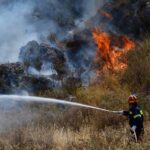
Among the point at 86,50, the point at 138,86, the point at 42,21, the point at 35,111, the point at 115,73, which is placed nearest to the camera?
the point at 35,111

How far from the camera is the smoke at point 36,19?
2339 cm

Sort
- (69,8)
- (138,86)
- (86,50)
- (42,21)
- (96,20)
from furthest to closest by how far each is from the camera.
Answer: (69,8) → (42,21) → (96,20) → (86,50) → (138,86)

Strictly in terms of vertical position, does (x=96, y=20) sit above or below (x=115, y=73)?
above

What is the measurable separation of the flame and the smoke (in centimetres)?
218

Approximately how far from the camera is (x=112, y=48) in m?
20.2

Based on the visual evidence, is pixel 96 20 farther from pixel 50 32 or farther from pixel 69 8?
pixel 69 8

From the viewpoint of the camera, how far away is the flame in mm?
18953

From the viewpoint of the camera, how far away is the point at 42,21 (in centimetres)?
2473

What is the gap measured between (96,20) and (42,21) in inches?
131

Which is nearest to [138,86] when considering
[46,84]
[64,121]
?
[46,84]

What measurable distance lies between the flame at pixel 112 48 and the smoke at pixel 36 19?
218 cm

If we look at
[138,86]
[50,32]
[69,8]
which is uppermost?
[69,8]

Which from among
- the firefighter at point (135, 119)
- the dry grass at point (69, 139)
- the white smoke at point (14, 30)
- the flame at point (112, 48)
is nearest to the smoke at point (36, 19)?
the white smoke at point (14, 30)

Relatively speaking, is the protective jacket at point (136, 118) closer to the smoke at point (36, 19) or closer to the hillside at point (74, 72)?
the hillside at point (74, 72)
